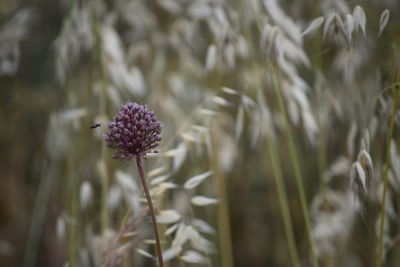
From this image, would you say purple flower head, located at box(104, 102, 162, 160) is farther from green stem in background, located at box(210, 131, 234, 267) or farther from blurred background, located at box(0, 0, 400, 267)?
green stem in background, located at box(210, 131, 234, 267)

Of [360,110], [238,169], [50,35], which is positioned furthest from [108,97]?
[50,35]

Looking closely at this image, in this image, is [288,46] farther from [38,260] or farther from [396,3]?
[38,260]

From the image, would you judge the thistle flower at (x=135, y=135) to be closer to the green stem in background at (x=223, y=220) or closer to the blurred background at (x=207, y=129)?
the blurred background at (x=207, y=129)

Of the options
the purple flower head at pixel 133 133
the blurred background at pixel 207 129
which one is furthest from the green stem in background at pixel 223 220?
the purple flower head at pixel 133 133

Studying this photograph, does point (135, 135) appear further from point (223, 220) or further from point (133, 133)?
point (223, 220)

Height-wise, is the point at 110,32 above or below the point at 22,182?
above
